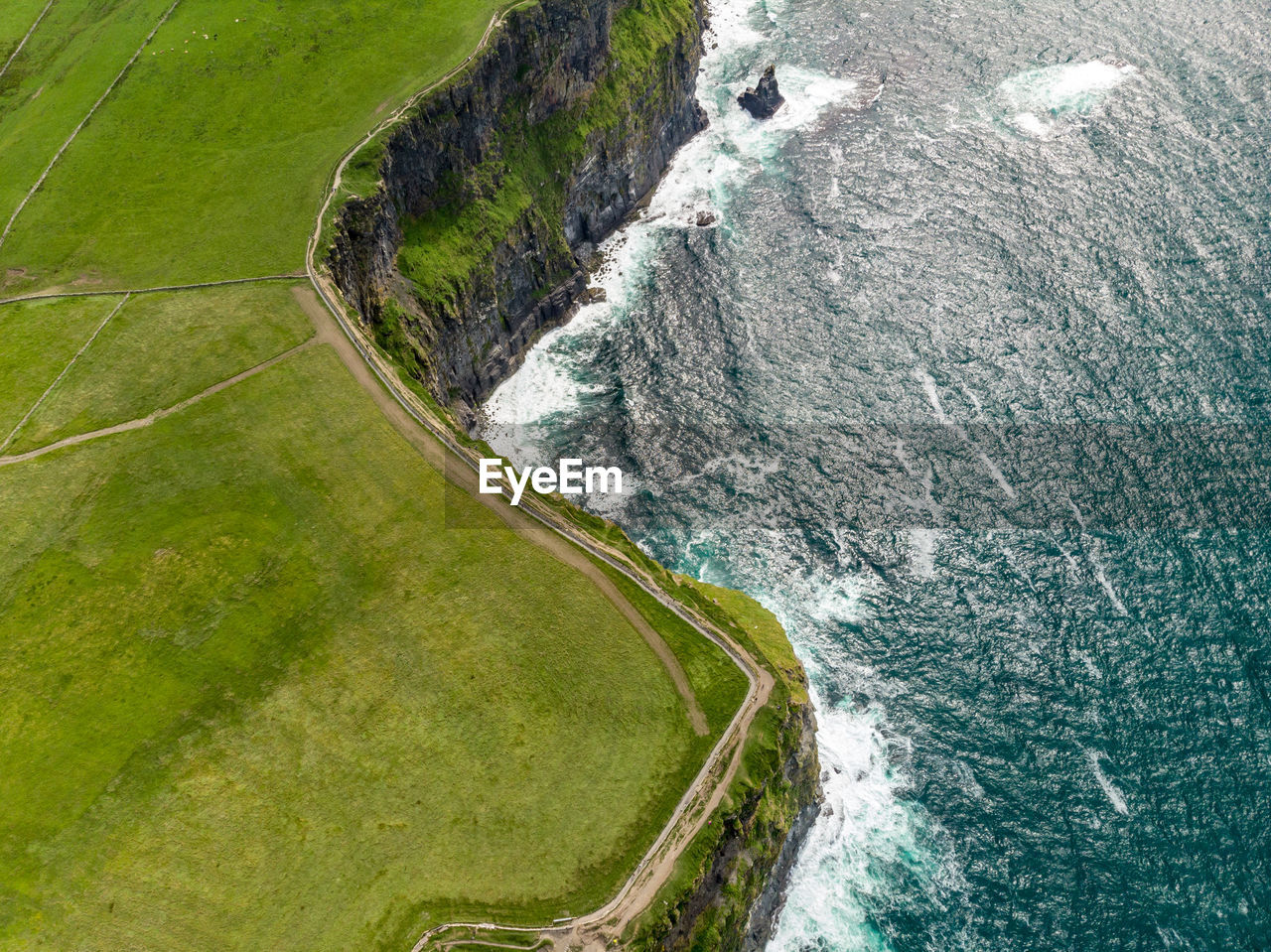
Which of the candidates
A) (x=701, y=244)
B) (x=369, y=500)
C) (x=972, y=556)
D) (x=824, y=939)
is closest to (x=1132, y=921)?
(x=824, y=939)

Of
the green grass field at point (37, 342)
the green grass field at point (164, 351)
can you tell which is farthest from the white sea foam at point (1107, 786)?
the green grass field at point (37, 342)

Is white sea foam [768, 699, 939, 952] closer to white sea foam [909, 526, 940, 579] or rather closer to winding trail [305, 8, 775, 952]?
winding trail [305, 8, 775, 952]

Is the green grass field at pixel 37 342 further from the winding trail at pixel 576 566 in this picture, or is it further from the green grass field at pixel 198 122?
the winding trail at pixel 576 566

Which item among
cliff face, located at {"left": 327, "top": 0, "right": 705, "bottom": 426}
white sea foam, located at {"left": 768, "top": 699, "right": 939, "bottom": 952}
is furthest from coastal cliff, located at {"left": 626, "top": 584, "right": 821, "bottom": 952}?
cliff face, located at {"left": 327, "top": 0, "right": 705, "bottom": 426}

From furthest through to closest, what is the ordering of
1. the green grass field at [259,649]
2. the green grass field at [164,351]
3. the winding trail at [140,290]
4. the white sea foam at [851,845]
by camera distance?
the winding trail at [140,290] → the green grass field at [164,351] → the white sea foam at [851,845] → the green grass field at [259,649]

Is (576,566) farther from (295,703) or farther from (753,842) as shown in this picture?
(753,842)

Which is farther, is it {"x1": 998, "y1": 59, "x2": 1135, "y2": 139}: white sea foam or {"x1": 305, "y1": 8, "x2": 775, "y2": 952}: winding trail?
{"x1": 998, "y1": 59, "x2": 1135, "y2": 139}: white sea foam
